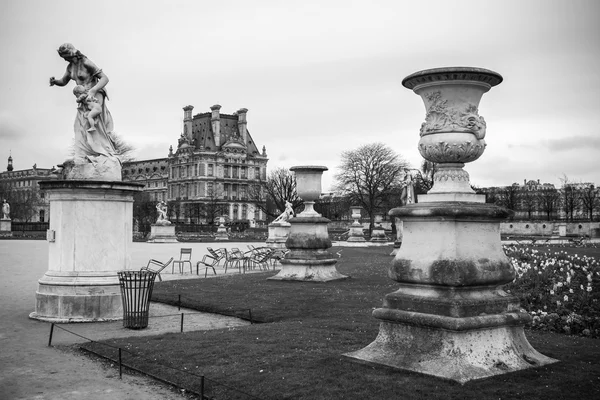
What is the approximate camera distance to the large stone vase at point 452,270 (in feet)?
21.6

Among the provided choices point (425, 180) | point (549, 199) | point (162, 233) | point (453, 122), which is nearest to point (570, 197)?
point (549, 199)

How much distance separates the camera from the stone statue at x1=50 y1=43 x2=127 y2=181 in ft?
38.7

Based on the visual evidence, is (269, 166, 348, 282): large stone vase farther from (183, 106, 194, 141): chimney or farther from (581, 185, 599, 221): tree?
(183, 106, 194, 141): chimney

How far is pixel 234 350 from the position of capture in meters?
8.20

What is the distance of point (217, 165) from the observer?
137 metres

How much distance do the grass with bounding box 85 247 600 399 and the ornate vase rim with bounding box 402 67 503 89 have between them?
3.07m

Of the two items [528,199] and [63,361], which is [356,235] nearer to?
[63,361]

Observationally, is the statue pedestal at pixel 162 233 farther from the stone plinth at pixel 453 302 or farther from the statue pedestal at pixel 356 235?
the stone plinth at pixel 453 302

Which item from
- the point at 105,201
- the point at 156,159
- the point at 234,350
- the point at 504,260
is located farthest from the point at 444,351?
the point at 156,159

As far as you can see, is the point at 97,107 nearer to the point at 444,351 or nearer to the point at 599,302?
the point at 444,351

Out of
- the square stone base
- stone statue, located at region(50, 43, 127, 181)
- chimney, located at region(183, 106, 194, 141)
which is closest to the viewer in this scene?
the square stone base

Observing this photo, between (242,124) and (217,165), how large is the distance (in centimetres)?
1077

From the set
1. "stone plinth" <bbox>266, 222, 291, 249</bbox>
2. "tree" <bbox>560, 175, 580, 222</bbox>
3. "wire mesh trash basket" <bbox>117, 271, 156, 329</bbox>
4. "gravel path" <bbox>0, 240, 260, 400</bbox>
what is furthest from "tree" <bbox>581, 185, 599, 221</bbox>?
"wire mesh trash basket" <bbox>117, 271, 156, 329</bbox>

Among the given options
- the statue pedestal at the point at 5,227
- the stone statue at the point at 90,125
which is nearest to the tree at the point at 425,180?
the statue pedestal at the point at 5,227
